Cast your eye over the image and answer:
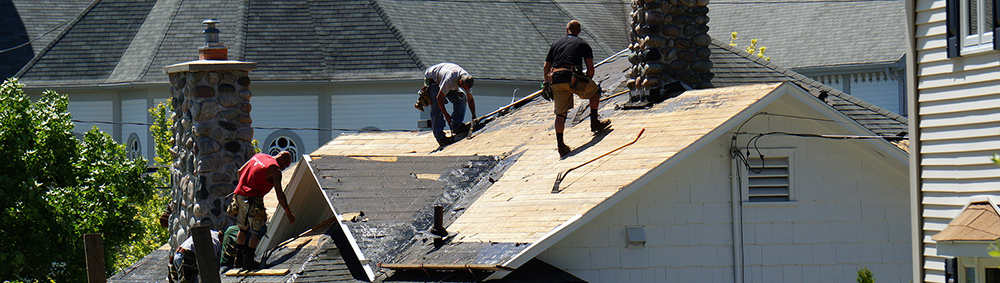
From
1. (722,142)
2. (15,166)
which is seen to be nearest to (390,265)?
(722,142)

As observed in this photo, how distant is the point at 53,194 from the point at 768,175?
688 inches

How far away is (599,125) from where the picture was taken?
16.3m

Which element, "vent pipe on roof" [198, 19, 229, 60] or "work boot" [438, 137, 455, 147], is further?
"work boot" [438, 137, 455, 147]

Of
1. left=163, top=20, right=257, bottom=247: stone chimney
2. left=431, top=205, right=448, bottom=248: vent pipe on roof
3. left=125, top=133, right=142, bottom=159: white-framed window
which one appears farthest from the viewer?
left=125, top=133, right=142, bottom=159: white-framed window

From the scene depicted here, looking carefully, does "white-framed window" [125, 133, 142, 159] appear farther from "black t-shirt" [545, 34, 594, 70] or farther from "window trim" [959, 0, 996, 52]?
"window trim" [959, 0, 996, 52]

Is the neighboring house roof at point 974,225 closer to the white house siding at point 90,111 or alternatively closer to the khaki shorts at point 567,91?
the khaki shorts at point 567,91

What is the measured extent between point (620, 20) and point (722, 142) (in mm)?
36934

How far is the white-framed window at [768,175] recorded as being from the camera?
1464 cm

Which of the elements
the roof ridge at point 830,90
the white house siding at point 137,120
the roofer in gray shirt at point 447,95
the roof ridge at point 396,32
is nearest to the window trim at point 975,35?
the roof ridge at point 830,90

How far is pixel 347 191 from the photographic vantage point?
1547 cm

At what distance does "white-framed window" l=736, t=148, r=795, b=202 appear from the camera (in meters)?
14.6

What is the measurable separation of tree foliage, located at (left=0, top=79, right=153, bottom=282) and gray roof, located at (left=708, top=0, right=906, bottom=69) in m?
27.8

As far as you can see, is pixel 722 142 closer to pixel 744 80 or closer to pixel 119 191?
pixel 744 80

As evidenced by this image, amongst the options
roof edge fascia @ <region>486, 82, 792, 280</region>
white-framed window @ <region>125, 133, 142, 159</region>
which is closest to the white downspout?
roof edge fascia @ <region>486, 82, 792, 280</region>
